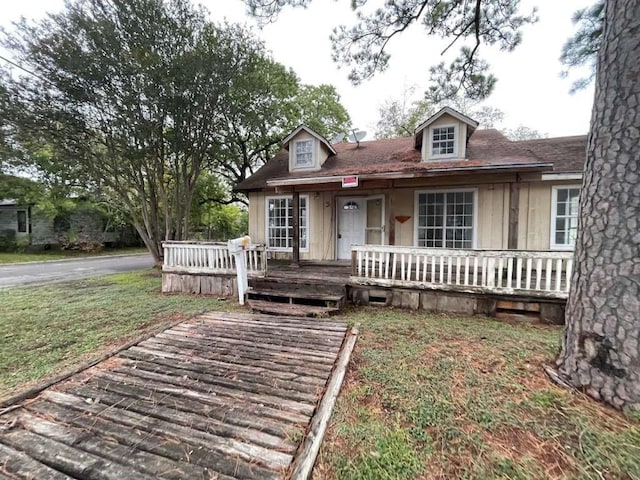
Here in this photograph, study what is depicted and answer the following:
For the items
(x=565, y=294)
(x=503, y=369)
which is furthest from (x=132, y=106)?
(x=565, y=294)

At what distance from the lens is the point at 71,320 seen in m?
4.98

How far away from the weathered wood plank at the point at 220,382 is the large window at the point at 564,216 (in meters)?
7.62

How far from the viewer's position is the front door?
825 cm

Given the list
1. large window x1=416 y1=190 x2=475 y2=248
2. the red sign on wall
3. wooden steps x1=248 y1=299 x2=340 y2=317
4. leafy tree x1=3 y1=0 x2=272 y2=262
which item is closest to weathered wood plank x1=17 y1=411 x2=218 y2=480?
wooden steps x1=248 y1=299 x2=340 y2=317

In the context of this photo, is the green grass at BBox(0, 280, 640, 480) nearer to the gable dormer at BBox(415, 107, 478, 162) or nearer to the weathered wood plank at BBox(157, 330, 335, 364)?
the weathered wood plank at BBox(157, 330, 335, 364)

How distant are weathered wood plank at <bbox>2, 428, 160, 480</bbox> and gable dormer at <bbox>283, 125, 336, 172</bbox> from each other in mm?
8057

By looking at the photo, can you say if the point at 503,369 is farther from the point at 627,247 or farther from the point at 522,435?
the point at 627,247

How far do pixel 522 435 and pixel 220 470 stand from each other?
210cm

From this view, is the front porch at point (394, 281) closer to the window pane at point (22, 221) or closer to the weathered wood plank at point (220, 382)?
the weathered wood plank at point (220, 382)

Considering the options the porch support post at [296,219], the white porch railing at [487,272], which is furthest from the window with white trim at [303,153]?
the white porch railing at [487,272]

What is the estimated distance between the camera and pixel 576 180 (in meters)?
6.77

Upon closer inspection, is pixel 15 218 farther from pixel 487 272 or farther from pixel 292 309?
pixel 487 272

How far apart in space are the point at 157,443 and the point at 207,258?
17.4ft

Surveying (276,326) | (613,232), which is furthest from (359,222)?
(613,232)
